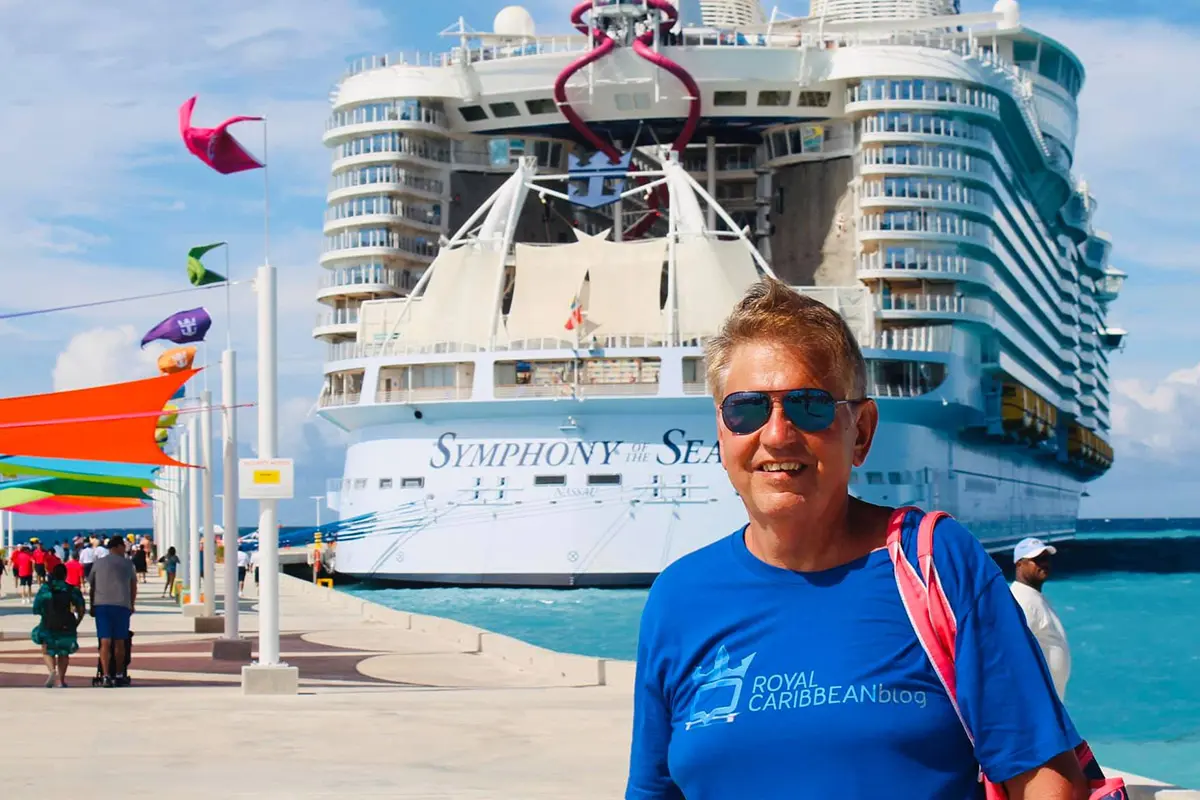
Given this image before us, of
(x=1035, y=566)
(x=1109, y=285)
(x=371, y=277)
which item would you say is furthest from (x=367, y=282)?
(x=1109, y=285)

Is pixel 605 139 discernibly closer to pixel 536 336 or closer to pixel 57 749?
pixel 536 336

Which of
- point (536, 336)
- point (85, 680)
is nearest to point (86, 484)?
point (85, 680)

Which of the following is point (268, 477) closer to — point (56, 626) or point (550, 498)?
point (56, 626)

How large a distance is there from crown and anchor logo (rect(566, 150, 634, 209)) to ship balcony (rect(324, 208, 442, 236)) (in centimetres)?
501

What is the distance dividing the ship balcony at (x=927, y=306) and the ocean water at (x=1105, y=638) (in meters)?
8.50

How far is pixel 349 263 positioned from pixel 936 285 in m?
16.9

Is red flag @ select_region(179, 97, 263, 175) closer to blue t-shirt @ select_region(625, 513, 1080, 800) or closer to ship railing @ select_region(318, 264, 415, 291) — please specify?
blue t-shirt @ select_region(625, 513, 1080, 800)

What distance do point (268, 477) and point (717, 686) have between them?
43.7 ft

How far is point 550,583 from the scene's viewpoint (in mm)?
40562

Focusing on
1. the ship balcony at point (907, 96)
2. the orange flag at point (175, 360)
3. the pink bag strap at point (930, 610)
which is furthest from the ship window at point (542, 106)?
the pink bag strap at point (930, 610)

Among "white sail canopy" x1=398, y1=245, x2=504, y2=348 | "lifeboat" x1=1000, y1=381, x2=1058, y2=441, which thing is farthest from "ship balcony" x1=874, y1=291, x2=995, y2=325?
"white sail canopy" x1=398, y1=245, x2=504, y2=348

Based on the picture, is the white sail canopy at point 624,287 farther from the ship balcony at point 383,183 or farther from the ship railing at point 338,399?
the ship balcony at point 383,183

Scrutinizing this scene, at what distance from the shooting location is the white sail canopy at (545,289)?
144 feet

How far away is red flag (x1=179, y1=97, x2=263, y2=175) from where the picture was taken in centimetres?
1881
